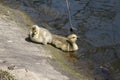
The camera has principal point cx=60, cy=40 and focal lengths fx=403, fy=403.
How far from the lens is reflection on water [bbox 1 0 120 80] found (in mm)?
9531

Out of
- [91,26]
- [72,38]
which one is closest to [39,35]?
[72,38]

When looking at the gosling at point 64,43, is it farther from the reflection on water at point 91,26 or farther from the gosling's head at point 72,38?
the reflection on water at point 91,26

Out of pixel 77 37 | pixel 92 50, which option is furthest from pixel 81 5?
pixel 92 50

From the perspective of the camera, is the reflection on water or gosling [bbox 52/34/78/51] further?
gosling [bbox 52/34/78/51]

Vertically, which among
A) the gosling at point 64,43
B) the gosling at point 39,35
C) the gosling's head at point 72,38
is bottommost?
the gosling at point 64,43

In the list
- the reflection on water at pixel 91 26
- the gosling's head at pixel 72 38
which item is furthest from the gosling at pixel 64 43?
the reflection on water at pixel 91 26

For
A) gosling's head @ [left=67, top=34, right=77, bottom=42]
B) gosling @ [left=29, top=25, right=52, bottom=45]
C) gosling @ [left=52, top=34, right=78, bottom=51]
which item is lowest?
gosling @ [left=52, top=34, right=78, bottom=51]

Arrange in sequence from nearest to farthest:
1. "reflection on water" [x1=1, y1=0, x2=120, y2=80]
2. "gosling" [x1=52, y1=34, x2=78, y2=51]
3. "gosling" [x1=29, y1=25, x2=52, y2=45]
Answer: "reflection on water" [x1=1, y1=0, x2=120, y2=80]
"gosling" [x1=29, y1=25, x2=52, y2=45]
"gosling" [x1=52, y1=34, x2=78, y2=51]

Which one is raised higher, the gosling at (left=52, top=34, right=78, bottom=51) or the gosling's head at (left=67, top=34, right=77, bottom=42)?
the gosling's head at (left=67, top=34, right=77, bottom=42)

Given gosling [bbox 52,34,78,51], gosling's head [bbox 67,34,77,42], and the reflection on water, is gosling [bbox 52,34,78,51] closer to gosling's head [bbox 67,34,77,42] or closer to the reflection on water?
gosling's head [bbox 67,34,77,42]

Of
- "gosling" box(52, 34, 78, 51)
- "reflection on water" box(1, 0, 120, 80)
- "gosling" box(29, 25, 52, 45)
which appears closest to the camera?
"reflection on water" box(1, 0, 120, 80)

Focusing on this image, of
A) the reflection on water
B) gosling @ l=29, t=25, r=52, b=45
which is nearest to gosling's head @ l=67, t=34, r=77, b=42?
the reflection on water

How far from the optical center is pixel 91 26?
1185 cm

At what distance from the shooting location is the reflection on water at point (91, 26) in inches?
375
